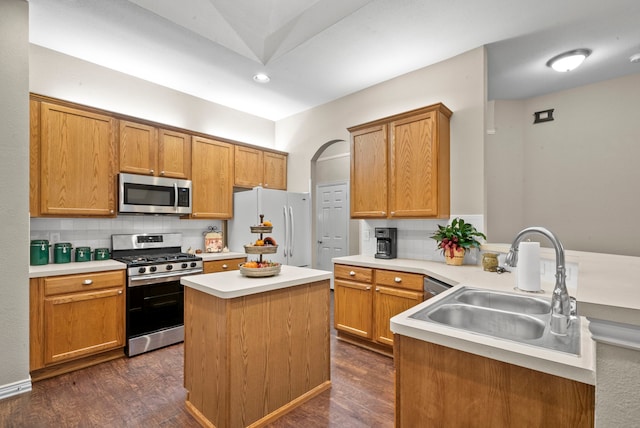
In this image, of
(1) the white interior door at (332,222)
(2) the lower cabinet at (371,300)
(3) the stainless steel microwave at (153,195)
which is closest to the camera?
(2) the lower cabinet at (371,300)

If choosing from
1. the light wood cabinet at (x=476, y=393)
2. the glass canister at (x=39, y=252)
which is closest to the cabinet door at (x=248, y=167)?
the glass canister at (x=39, y=252)

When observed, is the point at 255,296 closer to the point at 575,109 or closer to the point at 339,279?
the point at 339,279

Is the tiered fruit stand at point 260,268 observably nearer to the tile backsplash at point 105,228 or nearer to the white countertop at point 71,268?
the white countertop at point 71,268

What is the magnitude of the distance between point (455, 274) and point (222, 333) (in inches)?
70.8

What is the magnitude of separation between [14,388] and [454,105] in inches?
177

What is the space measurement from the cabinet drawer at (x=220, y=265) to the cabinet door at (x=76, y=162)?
→ 1141 millimetres

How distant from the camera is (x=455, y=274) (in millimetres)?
2391

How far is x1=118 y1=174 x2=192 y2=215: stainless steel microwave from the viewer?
3.13 m

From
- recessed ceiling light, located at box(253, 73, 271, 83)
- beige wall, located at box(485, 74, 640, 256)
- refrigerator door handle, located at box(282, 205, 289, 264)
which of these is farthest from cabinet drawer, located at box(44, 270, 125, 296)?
beige wall, located at box(485, 74, 640, 256)

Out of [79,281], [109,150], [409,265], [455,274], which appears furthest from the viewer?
[109,150]

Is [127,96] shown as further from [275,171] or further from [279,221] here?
[279,221]

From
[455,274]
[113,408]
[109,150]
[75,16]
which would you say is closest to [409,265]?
[455,274]

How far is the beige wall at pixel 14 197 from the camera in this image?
2205mm

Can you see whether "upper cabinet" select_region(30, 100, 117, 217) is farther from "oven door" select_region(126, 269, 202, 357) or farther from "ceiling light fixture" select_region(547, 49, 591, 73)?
"ceiling light fixture" select_region(547, 49, 591, 73)
